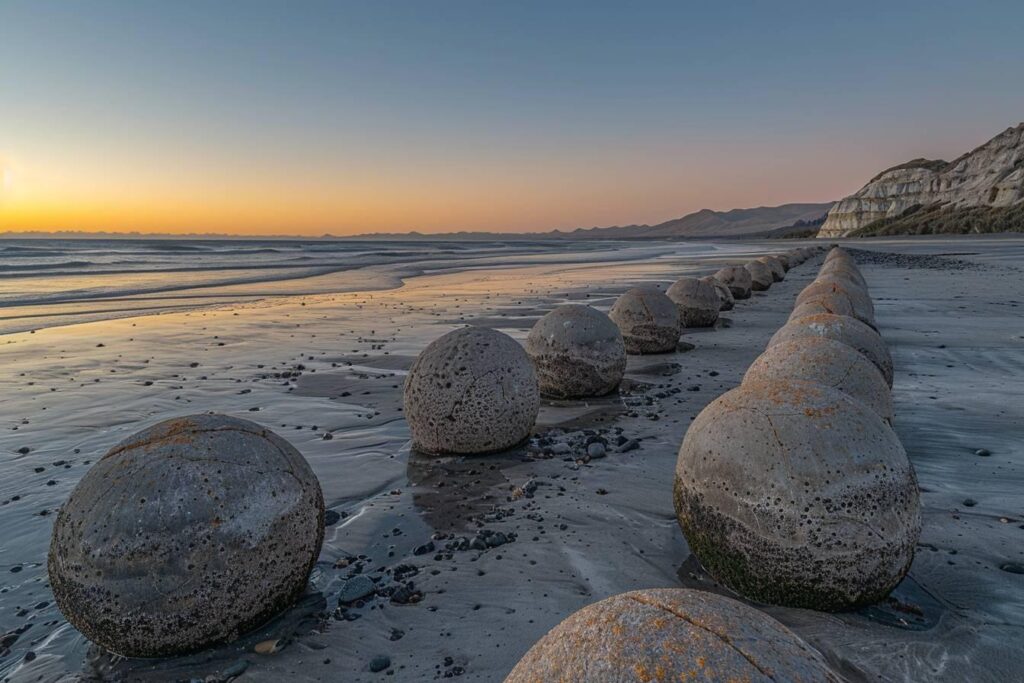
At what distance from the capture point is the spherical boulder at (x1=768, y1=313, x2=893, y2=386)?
23.5 ft

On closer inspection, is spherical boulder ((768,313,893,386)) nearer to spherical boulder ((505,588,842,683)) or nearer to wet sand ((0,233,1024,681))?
wet sand ((0,233,1024,681))

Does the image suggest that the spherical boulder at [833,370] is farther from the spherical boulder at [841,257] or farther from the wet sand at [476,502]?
the spherical boulder at [841,257]

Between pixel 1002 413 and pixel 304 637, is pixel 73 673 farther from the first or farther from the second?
pixel 1002 413

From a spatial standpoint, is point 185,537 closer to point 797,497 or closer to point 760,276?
point 797,497

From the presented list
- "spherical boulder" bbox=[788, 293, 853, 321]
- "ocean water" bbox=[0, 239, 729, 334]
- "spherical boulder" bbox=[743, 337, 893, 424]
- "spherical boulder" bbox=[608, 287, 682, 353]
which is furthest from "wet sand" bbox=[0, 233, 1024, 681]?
"ocean water" bbox=[0, 239, 729, 334]

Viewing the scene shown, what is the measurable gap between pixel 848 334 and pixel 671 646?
20.7ft

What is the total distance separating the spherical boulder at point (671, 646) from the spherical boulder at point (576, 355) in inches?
268

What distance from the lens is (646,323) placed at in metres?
12.0

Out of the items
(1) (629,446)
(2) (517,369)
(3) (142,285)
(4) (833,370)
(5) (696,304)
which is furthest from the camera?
(3) (142,285)

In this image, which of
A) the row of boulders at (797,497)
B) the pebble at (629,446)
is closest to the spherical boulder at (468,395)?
the pebble at (629,446)

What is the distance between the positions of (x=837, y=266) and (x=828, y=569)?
1575 cm

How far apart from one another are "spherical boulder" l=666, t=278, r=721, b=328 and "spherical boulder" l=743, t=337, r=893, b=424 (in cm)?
927

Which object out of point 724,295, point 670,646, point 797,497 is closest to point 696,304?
point 724,295

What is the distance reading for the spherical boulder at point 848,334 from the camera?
717 cm
